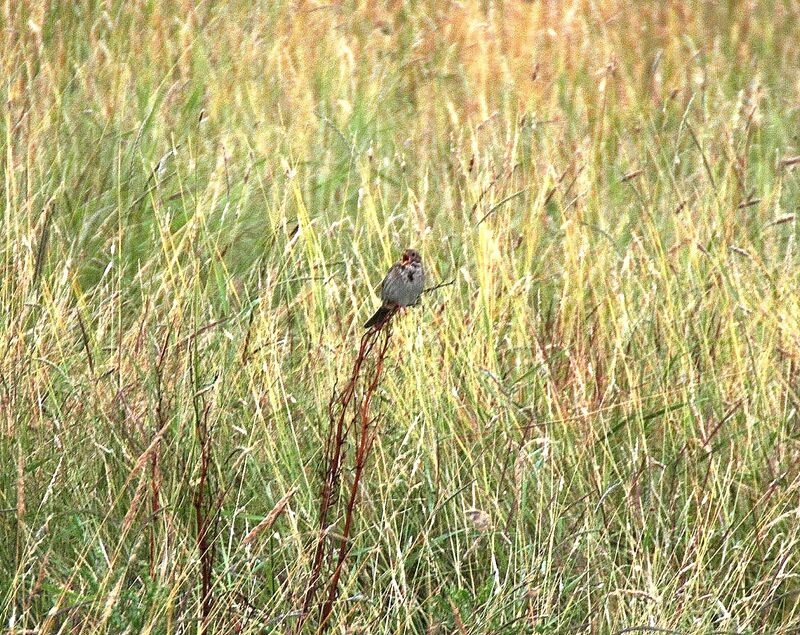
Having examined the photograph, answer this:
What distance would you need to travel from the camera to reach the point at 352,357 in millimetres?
2605

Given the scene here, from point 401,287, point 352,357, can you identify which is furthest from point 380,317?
point 352,357

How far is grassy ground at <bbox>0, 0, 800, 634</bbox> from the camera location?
211cm

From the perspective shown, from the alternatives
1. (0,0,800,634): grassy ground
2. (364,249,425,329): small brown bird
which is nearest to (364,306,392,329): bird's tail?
(364,249,425,329): small brown bird

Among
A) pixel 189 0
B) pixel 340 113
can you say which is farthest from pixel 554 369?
pixel 189 0

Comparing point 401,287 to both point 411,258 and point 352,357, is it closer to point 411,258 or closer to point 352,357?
point 411,258

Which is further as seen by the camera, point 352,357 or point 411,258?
point 352,357

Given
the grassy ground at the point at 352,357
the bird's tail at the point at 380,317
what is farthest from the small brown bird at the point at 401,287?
the grassy ground at the point at 352,357

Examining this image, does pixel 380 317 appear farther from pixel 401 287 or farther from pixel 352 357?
pixel 352 357

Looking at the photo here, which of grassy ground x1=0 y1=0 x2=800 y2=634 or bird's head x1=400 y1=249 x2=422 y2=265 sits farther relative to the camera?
grassy ground x1=0 y1=0 x2=800 y2=634

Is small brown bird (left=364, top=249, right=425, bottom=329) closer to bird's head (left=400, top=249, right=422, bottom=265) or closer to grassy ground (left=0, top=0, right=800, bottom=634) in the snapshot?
bird's head (left=400, top=249, right=422, bottom=265)

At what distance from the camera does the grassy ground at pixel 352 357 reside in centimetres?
211

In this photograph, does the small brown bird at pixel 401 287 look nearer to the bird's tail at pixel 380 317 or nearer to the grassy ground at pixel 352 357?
the bird's tail at pixel 380 317

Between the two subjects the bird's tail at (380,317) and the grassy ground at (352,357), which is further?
the grassy ground at (352,357)

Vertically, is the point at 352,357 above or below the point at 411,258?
below
